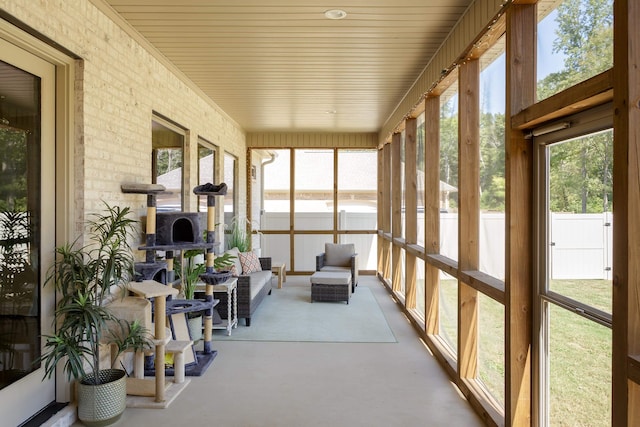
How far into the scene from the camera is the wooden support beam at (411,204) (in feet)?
19.5

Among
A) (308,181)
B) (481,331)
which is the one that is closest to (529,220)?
(481,331)

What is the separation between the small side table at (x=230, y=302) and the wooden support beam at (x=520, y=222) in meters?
3.23

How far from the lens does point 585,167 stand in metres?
2.09

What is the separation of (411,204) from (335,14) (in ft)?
10.1

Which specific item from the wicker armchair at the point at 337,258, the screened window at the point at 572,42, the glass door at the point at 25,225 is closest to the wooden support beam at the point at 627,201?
the screened window at the point at 572,42

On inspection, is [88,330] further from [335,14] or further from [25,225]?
[335,14]

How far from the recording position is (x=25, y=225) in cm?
277

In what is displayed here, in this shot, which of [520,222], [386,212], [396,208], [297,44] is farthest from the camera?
[386,212]

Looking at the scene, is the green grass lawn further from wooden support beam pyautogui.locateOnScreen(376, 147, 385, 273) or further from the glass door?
wooden support beam pyautogui.locateOnScreen(376, 147, 385, 273)

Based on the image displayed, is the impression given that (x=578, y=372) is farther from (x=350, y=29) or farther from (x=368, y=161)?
(x=368, y=161)

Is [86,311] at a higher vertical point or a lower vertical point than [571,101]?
lower

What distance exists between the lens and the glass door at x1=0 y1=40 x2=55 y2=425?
261 cm

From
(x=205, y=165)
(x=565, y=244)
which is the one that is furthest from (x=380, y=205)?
(x=565, y=244)

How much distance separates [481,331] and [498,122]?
166 cm
